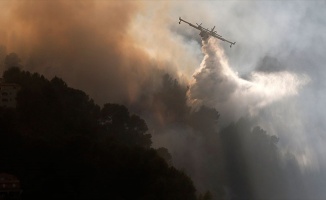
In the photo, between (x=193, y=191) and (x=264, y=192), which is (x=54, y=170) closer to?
(x=193, y=191)

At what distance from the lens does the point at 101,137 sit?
98.8 meters

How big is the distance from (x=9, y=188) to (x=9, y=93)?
3142cm

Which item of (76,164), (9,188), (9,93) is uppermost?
(9,93)

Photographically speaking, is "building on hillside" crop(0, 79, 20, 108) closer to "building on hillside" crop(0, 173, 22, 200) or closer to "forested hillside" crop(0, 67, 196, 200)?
"forested hillside" crop(0, 67, 196, 200)

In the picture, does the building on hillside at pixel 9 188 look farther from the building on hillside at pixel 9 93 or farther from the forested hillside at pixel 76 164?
the building on hillside at pixel 9 93

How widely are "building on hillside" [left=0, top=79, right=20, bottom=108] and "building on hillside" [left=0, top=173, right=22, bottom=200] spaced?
27.5m

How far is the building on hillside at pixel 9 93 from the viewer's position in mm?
106369

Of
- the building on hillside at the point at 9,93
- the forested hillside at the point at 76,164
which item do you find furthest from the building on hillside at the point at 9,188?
the building on hillside at the point at 9,93

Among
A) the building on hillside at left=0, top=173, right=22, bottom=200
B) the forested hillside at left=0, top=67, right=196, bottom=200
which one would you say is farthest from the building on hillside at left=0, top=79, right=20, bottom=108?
the building on hillside at left=0, top=173, right=22, bottom=200

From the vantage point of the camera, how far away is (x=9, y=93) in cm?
10694

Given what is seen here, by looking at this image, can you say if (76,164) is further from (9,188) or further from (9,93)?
(9,93)

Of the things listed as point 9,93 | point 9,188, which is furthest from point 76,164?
point 9,93

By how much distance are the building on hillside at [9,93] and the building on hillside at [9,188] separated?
27471 millimetres

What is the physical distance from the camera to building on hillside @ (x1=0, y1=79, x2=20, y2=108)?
349 ft
